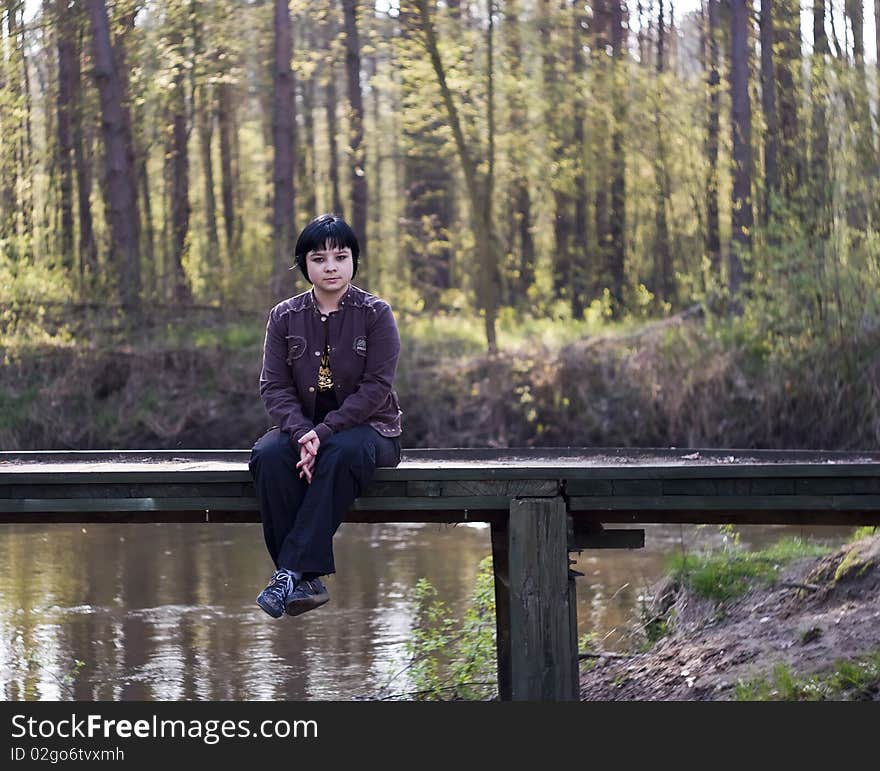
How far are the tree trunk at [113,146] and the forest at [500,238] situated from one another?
0.05 meters

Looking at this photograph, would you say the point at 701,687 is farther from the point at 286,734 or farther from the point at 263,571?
the point at 263,571

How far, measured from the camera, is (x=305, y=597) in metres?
5.04

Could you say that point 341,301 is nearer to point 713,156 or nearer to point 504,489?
point 504,489

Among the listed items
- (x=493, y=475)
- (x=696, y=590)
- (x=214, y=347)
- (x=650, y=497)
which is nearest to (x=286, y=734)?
(x=493, y=475)

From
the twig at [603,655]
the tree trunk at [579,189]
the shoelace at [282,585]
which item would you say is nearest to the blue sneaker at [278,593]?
the shoelace at [282,585]

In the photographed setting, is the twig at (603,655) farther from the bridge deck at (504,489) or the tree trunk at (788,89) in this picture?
the tree trunk at (788,89)

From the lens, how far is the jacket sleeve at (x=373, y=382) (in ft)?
17.5

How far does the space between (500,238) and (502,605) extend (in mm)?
18090

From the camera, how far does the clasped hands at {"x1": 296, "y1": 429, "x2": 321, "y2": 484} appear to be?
518cm

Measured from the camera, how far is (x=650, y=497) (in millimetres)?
5441

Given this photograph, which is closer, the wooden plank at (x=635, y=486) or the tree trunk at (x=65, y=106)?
the wooden plank at (x=635, y=486)

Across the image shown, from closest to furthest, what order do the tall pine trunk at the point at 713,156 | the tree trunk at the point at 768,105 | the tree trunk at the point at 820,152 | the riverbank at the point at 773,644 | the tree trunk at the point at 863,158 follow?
the riverbank at the point at 773,644 < the tree trunk at the point at 863,158 < the tree trunk at the point at 820,152 < the tree trunk at the point at 768,105 < the tall pine trunk at the point at 713,156

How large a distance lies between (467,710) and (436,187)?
86.7 ft

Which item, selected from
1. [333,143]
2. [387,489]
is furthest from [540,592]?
[333,143]
